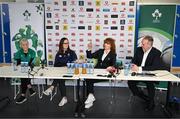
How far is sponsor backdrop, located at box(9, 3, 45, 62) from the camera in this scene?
5.12 meters

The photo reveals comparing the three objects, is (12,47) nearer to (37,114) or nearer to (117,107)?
(37,114)

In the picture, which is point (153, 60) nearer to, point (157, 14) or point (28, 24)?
point (157, 14)

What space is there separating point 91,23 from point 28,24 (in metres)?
1.37

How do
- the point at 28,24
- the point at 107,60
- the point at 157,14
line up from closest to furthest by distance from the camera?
the point at 107,60 → the point at 157,14 → the point at 28,24

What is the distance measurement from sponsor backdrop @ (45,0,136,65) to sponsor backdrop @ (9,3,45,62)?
6.2 inches

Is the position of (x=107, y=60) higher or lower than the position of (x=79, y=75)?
higher

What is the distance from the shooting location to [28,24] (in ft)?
17.0

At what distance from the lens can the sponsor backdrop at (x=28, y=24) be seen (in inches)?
202

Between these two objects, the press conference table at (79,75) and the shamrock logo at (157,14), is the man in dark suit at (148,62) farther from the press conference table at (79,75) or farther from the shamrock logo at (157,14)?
the shamrock logo at (157,14)

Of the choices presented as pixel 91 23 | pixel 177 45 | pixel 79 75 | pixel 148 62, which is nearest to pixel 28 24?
pixel 91 23

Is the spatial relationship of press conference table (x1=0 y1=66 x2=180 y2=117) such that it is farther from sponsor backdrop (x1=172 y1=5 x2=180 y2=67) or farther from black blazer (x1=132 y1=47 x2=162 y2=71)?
sponsor backdrop (x1=172 y1=5 x2=180 y2=67)

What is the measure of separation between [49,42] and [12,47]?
0.84 m

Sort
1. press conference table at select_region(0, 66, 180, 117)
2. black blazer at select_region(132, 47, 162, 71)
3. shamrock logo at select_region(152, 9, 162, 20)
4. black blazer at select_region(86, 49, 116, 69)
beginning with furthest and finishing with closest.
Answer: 1. shamrock logo at select_region(152, 9, 162, 20)
2. black blazer at select_region(86, 49, 116, 69)
3. black blazer at select_region(132, 47, 162, 71)
4. press conference table at select_region(0, 66, 180, 117)

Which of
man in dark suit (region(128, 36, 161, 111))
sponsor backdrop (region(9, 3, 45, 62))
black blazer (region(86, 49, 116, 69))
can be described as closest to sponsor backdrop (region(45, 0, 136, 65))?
sponsor backdrop (region(9, 3, 45, 62))
